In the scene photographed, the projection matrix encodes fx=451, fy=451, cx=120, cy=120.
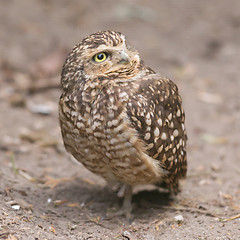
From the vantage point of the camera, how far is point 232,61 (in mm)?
7965

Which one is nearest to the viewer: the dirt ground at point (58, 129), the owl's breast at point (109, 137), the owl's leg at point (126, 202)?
the owl's breast at point (109, 137)

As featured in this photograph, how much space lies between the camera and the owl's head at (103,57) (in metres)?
3.59

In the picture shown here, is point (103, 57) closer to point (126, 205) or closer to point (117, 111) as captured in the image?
point (117, 111)

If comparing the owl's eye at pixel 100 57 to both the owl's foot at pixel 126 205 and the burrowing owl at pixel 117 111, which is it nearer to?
the burrowing owl at pixel 117 111

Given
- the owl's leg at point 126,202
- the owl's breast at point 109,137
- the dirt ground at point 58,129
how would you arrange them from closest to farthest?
the owl's breast at point 109,137 → the dirt ground at point 58,129 → the owl's leg at point 126,202

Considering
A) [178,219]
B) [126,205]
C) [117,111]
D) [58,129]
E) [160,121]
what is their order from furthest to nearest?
1. [58,129]
2. [126,205]
3. [178,219]
4. [160,121]
5. [117,111]

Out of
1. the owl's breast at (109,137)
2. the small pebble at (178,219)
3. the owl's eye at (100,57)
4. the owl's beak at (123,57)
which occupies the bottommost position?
the small pebble at (178,219)

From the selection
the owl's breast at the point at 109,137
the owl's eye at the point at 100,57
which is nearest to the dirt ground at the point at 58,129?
the owl's breast at the point at 109,137

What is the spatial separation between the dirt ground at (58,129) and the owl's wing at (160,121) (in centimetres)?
56

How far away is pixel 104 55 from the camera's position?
141 inches

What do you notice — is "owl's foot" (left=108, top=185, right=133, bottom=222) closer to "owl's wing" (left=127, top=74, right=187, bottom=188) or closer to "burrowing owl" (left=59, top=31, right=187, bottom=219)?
"burrowing owl" (left=59, top=31, right=187, bottom=219)

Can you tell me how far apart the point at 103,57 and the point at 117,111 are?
452 mm

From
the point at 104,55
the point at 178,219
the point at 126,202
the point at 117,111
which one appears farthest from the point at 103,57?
the point at 178,219

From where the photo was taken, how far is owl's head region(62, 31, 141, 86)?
11.8ft
